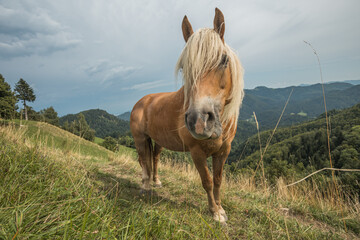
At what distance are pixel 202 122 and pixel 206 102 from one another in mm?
235

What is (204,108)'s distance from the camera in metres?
1.70

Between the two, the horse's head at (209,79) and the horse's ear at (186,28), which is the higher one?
the horse's ear at (186,28)

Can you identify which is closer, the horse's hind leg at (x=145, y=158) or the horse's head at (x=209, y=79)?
the horse's head at (x=209, y=79)

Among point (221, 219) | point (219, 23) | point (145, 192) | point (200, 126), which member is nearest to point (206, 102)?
point (200, 126)

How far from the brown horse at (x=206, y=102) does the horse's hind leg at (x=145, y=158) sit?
792 mm

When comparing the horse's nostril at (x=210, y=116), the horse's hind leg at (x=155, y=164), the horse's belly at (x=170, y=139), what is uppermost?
the horse's nostril at (x=210, y=116)

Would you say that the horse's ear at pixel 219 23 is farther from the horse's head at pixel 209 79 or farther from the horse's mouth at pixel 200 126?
the horse's mouth at pixel 200 126

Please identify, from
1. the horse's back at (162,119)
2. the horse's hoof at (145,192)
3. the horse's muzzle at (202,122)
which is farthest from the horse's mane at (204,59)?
the horse's hoof at (145,192)

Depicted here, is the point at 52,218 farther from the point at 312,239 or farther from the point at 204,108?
the point at 312,239

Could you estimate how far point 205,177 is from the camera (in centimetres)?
272

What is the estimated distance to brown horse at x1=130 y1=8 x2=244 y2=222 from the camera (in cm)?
175

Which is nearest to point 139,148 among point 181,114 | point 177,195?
point 177,195

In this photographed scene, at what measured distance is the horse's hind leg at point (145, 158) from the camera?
3.93 metres

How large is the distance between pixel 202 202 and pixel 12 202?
2973 mm
